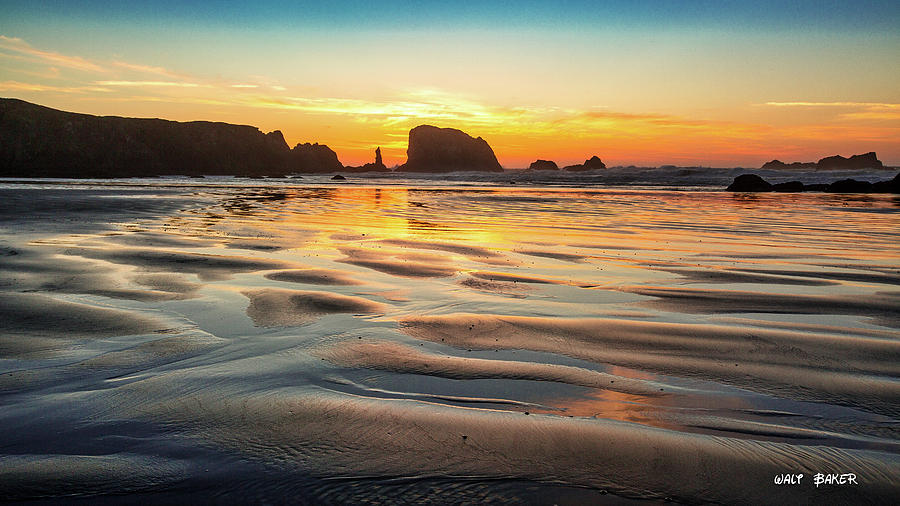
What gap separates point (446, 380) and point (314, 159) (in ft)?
566

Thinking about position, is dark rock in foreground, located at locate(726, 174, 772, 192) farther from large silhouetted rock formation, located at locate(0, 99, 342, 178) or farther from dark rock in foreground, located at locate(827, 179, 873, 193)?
large silhouetted rock formation, located at locate(0, 99, 342, 178)

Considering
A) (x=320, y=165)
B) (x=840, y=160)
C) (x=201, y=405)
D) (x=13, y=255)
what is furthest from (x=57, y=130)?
(x=840, y=160)

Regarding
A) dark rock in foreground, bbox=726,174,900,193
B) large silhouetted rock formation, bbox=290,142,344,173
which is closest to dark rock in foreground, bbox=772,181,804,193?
dark rock in foreground, bbox=726,174,900,193

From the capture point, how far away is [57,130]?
104 metres

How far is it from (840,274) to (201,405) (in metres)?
7.74

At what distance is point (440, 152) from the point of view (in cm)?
17988

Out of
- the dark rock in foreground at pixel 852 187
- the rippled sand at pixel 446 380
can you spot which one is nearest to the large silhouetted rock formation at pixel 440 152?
the dark rock in foreground at pixel 852 187

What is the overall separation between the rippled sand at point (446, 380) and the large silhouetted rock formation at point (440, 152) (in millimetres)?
164182

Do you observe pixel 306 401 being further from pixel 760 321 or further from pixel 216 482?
pixel 760 321

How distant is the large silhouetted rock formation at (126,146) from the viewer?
96.6 m

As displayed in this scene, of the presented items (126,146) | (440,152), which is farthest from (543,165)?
(126,146)

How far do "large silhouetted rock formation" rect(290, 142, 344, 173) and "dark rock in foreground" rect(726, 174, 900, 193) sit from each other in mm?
131660

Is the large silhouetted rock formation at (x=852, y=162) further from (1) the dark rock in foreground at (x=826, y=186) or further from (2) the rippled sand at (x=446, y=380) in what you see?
(2) the rippled sand at (x=446, y=380)

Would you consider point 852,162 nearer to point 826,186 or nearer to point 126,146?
point 826,186
